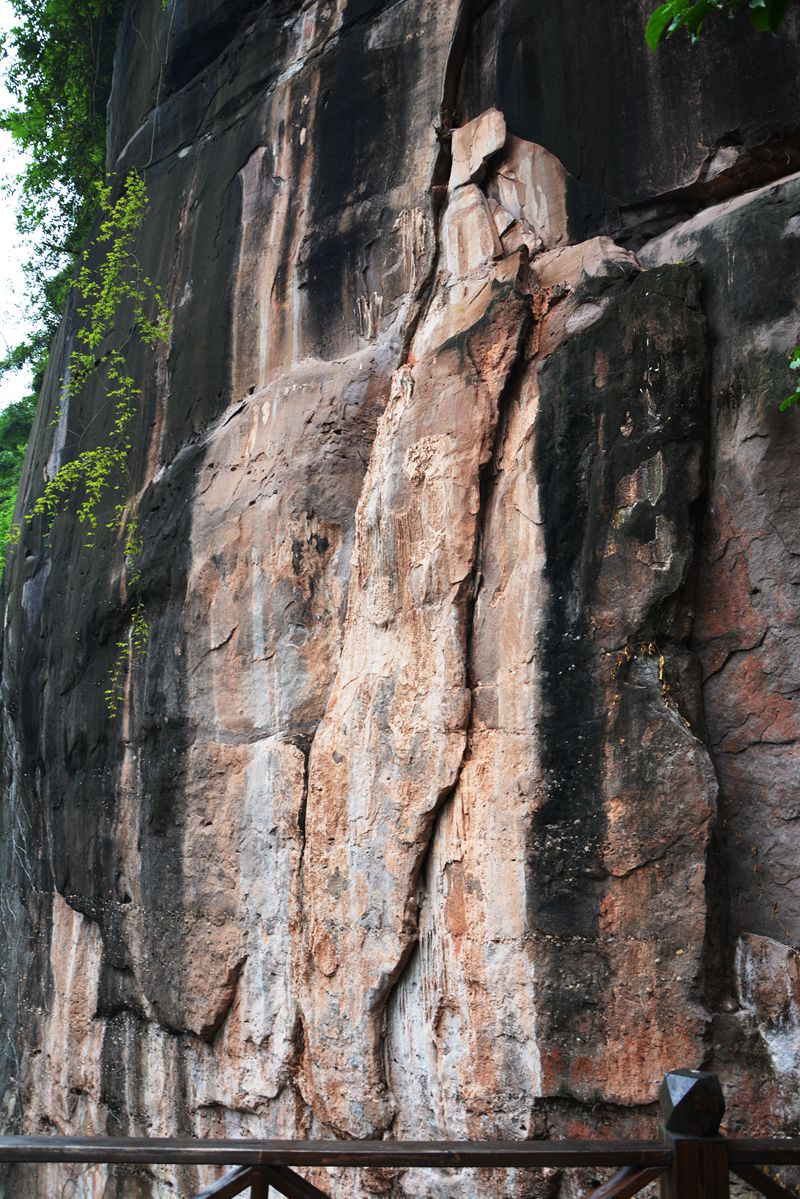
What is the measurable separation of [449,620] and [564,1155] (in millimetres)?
2675

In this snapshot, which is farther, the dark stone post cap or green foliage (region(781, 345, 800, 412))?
green foliage (region(781, 345, 800, 412))

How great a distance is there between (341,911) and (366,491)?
210 cm

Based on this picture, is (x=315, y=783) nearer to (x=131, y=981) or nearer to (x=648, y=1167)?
(x=131, y=981)

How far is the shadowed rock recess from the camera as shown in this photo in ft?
14.3

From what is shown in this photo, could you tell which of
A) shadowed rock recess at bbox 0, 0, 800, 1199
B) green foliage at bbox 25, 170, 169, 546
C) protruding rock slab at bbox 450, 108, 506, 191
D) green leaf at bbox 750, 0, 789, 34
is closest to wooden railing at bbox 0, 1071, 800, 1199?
shadowed rock recess at bbox 0, 0, 800, 1199

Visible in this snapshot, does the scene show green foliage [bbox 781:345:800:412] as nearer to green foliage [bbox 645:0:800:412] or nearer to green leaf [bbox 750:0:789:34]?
green foliage [bbox 645:0:800:412]

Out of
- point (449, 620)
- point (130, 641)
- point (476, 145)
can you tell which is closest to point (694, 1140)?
point (449, 620)

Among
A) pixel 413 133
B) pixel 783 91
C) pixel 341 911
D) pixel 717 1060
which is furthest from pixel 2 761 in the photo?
pixel 783 91

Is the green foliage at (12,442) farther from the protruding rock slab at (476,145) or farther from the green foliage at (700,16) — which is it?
the green foliage at (700,16)

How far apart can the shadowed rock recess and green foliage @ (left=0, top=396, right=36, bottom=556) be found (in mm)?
8026

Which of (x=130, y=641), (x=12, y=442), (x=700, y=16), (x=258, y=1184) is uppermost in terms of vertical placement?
(x=12, y=442)

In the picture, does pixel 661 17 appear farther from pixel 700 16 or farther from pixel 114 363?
pixel 114 363

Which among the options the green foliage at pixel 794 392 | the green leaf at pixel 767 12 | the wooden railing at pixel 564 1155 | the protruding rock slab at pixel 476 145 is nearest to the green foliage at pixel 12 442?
the protruding rock slab at pixel 476 145

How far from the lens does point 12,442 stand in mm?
15219
